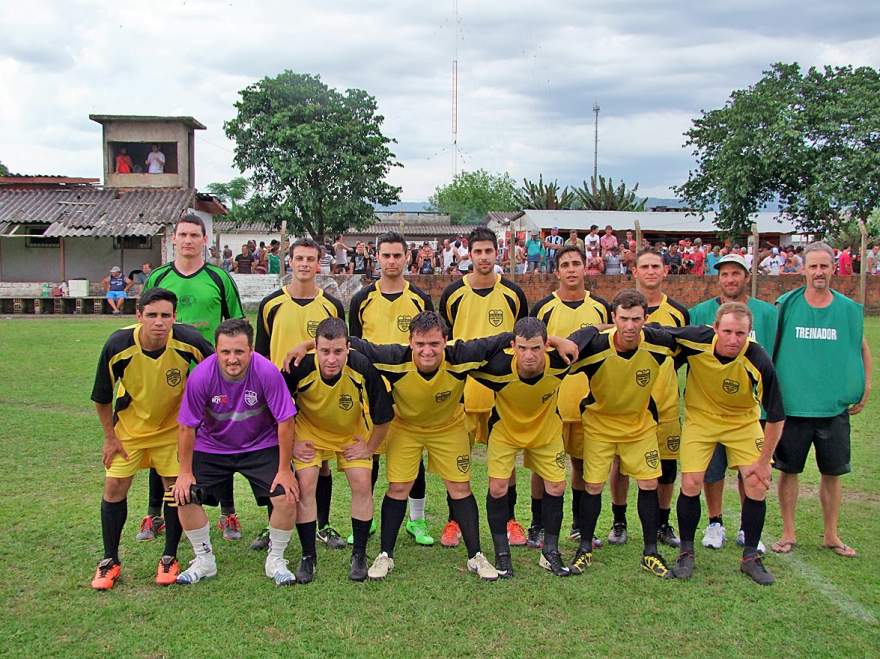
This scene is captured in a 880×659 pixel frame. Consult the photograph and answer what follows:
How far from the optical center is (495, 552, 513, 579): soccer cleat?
507 cm

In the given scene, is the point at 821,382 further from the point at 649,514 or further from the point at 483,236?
the point at 483,236

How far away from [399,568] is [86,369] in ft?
33.7

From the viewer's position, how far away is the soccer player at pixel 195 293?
5875 mm

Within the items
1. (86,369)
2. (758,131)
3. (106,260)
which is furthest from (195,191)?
(758,131)

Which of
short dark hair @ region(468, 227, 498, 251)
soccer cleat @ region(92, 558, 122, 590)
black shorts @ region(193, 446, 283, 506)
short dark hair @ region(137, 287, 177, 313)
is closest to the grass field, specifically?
soccer cleat @ region(92, 558, 122, 590)

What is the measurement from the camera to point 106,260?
2805 centimetres

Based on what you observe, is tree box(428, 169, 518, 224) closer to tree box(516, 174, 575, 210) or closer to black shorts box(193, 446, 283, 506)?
tree box(516, 174, 575, 210)

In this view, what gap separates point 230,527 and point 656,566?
10.2 feet

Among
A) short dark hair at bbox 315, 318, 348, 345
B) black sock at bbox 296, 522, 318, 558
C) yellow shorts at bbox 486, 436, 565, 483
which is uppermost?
short dark hair at bbox 315, 318, 348, 345

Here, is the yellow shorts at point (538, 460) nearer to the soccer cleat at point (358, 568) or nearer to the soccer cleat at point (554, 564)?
the soccer cleat at point (554, 564)

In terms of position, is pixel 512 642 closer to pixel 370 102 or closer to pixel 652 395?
pixel 652 395

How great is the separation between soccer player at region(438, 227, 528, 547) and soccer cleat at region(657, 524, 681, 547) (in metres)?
1.05

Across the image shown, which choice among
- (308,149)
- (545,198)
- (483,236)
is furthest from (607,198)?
(483,236)

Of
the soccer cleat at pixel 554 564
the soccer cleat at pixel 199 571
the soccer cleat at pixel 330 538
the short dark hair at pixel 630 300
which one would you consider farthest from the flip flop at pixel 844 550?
the soccer cleat at pixel 199 571
